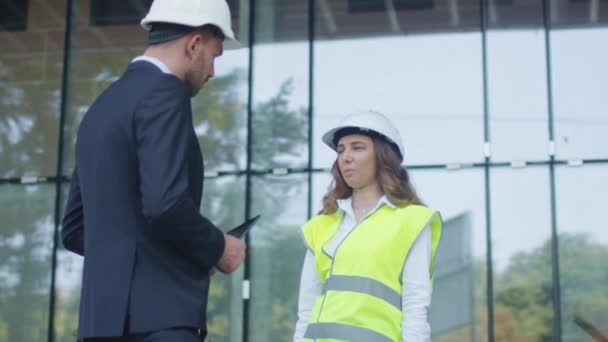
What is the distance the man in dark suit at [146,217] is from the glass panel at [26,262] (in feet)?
25.3

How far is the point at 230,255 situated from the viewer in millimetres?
3252

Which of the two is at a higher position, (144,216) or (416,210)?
(416,210)

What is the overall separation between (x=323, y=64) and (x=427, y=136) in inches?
48.2

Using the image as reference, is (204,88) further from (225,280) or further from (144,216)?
(144,216)

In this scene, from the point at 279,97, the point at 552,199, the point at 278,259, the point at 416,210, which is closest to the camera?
the point at 416,210

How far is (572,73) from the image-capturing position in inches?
404

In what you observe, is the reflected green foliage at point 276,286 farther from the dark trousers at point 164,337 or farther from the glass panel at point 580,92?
the dark trousers at point 164,337

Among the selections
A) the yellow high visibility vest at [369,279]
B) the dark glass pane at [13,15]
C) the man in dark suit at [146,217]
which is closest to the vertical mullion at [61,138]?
the dark glass pane at [13,15]

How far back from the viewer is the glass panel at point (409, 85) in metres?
10.2

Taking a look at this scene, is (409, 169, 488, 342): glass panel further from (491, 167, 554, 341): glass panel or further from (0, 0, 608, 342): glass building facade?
(491, 167, 554, 341): glass panel

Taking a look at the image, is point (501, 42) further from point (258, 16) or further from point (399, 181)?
point (399, 181)

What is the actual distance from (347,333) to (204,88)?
281 inches

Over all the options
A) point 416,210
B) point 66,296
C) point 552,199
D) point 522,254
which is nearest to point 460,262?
point 522,254

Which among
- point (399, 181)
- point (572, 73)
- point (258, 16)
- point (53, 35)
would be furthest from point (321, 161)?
point (399, 181)
